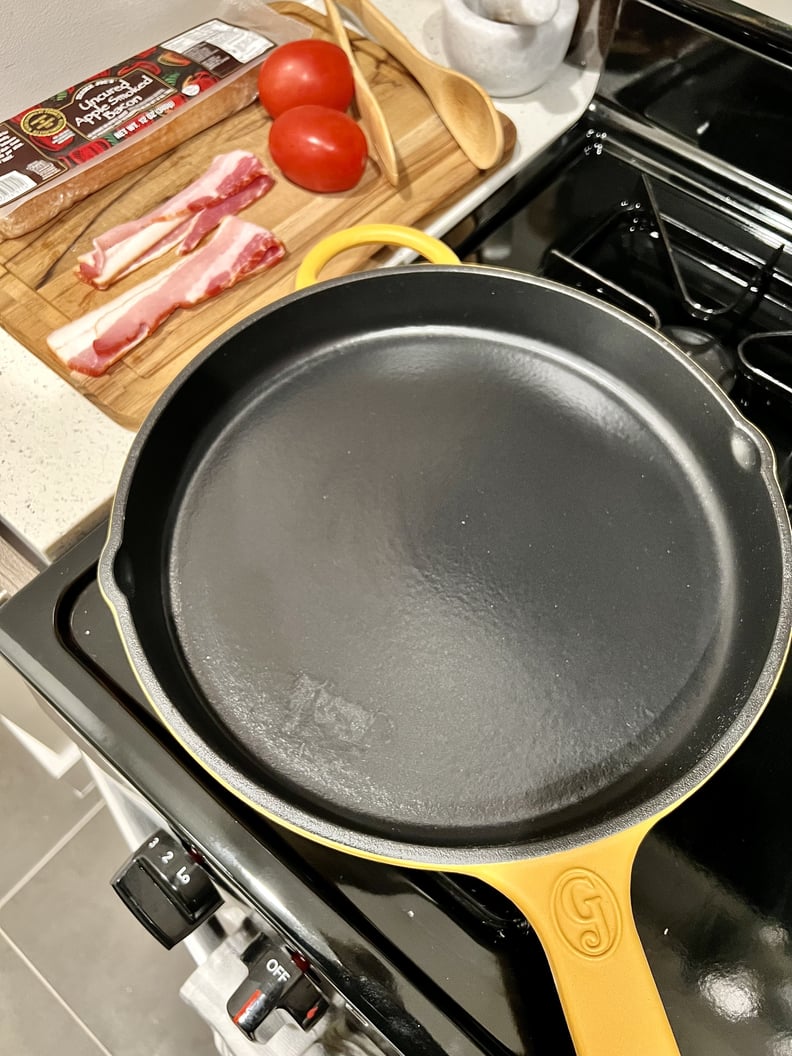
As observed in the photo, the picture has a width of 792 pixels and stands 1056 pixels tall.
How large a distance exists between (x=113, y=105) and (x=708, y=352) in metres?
0.59

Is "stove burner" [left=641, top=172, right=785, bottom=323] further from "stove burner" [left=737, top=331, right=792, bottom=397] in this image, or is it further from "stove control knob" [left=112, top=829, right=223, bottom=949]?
"stove control knob" [left=112, top=829, right=223, bottom=949]

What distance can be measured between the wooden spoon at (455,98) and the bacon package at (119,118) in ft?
0.42

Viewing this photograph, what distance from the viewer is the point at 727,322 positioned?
0.65 metres

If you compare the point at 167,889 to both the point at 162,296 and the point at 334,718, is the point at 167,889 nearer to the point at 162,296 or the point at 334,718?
the point at 334,718

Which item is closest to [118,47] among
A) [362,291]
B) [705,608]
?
[362,291]

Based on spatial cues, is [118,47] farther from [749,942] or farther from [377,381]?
[749,942]

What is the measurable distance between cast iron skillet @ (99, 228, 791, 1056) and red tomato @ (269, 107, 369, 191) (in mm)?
181

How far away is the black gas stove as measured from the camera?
0.39m

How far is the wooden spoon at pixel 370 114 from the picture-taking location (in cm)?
70

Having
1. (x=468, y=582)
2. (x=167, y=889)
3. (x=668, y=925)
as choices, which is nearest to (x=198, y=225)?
(x=468, y=582)

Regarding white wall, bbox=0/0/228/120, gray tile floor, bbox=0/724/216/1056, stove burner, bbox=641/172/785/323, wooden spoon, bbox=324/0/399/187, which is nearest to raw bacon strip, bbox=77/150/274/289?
wooden spoon, bbox=324/0/399/187

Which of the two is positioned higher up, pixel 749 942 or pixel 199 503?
pixel 199 503

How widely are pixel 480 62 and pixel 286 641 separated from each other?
60 centimetres

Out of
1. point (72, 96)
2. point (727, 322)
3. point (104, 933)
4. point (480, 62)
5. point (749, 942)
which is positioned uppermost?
point (72, 96)
